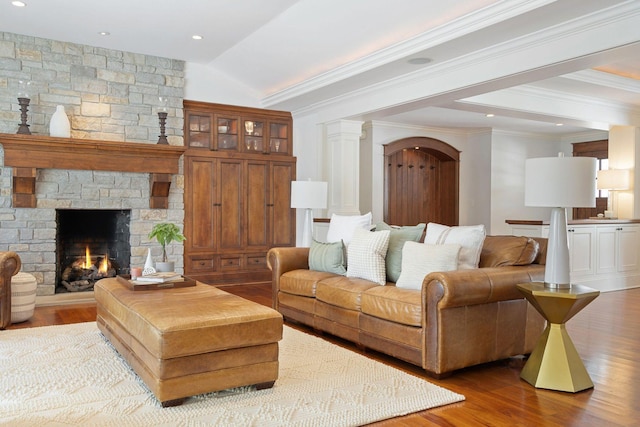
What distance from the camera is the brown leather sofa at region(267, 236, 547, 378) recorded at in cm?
315

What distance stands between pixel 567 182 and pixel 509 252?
0.76 meters

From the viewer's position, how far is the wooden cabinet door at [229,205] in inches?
276

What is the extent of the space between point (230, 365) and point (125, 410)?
565 millimetres

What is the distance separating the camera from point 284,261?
481 centimetres

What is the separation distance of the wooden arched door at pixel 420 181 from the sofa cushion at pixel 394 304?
545 cm

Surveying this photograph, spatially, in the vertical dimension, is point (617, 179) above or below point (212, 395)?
above

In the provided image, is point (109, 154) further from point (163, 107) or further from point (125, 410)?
point (125, 410)

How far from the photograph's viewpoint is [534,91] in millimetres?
6113

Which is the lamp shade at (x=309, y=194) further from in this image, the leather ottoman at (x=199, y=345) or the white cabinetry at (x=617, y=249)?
the white cabinetry at (x=617, y=249)

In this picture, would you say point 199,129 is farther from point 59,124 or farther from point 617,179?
point 617,179

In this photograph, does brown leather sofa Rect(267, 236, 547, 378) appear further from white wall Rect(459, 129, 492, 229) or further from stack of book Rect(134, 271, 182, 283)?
white wall Rect(459, 129, 492, 229)

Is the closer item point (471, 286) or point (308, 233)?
point (471, 286)

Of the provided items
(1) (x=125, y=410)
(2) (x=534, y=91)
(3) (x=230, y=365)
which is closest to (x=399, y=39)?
(2) (x=534, y=91)

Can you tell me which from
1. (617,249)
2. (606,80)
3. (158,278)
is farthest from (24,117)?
(617,249)
